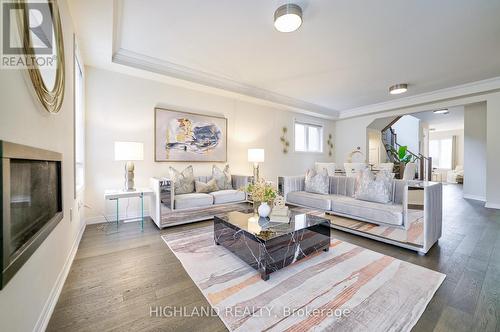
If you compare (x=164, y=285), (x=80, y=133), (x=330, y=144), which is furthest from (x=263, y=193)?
(x=330, y=144)

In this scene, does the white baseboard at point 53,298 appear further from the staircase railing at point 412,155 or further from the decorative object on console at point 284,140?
the staircase railing at point 412,155

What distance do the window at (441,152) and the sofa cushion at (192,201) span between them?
41.6 feet

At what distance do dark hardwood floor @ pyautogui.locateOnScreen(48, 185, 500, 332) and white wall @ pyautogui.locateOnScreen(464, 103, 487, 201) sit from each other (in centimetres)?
343

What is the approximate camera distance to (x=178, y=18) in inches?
95.3

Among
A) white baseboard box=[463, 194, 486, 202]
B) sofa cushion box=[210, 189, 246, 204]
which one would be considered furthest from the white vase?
white baseboard box=[463, 194, 486, 202]

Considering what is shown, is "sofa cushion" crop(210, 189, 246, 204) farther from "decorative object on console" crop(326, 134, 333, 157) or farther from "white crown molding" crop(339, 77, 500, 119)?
"white crown molding" crop(339, 77, 500, 119)

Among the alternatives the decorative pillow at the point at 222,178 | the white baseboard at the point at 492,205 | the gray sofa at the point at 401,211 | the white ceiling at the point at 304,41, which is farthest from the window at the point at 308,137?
the white baseboard at the point at 492,205

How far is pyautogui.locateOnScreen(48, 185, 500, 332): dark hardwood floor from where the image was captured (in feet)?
4.48

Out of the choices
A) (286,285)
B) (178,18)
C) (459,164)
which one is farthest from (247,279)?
(459,164)

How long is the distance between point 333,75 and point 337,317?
3.99 metres

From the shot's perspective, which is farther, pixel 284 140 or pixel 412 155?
pixel 412 155

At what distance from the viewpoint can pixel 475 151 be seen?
548 centimetres

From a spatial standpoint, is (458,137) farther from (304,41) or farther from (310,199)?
(304,41)

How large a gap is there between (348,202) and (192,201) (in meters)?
2.41
